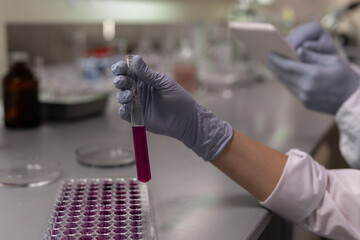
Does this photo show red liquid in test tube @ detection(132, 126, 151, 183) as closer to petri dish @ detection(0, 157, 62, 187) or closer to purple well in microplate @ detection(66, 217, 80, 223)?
purple well in microplate @ detection(66, 217, 80, 223)

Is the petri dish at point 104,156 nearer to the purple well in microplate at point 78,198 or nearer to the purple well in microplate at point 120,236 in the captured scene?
the purple well in microplate at point 78,198

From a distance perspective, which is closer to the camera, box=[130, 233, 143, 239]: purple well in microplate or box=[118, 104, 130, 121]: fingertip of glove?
box=[130, 233, 143, 239]: purple well in microplate

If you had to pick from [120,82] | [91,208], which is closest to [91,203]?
[91,208]

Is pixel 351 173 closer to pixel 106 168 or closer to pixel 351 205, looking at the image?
pixel 351 205

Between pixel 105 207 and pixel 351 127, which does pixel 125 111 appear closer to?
pixel 105 207

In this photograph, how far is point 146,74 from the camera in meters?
0.81

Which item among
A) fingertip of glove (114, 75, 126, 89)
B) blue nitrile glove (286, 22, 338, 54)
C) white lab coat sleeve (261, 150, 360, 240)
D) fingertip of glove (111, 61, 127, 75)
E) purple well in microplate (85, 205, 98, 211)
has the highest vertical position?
blue nitrile glove (286, 22, 338, 54)

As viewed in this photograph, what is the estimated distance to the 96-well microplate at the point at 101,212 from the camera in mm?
709

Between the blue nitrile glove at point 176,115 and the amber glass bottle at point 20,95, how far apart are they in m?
0.72

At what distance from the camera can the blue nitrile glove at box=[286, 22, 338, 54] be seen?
162cm

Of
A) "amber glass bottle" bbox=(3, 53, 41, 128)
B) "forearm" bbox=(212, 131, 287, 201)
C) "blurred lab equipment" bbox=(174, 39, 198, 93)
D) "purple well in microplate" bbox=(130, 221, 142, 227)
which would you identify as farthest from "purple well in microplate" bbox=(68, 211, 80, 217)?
"blurred lab equipment" bbox=(174, 39, 198, 93)

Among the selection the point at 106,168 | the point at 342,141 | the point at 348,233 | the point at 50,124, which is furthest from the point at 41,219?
the point at 342,141

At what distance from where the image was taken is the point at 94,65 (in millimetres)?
2180

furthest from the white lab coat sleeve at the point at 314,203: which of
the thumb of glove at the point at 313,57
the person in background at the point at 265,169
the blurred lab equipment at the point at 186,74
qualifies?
the blurred lab equipment at the point at 186,74
